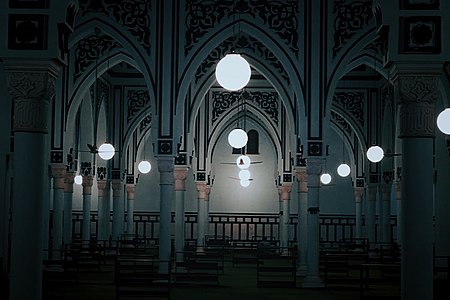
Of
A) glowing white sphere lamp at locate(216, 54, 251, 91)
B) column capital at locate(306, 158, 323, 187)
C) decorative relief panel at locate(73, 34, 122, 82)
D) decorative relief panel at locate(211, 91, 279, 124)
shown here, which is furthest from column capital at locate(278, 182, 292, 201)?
glowing white sphere lamp at locate(216, 54, 251, 91)

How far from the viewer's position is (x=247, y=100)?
74.9ft

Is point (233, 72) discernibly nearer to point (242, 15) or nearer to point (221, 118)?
point (242, 15)

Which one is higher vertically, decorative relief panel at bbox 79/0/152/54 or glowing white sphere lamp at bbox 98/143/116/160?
decorative relief panel at bbox 79/0/152/54

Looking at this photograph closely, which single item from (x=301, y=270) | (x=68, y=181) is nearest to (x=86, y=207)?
(x=68, y=181)

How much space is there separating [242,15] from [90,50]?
4.41 m

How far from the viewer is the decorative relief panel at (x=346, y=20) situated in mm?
13906

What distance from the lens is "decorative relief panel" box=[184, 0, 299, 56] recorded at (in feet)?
45.7

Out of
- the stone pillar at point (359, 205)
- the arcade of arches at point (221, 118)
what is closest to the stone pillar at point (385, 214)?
the arcade of arches at point (221, 118)

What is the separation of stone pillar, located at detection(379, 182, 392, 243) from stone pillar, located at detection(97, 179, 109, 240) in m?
8.24

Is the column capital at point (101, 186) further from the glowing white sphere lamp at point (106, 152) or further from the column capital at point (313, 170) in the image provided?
the column capital at point (313, 170)

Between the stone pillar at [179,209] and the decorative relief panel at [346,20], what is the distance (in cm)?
528

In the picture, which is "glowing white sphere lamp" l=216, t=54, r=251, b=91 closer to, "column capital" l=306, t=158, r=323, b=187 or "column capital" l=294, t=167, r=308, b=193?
"column capital" l=306, t=158, r=323, b=187

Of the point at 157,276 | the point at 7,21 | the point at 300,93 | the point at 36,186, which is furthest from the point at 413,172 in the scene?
the point at 300,93

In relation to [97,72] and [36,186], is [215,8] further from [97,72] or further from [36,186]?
[36,186]
